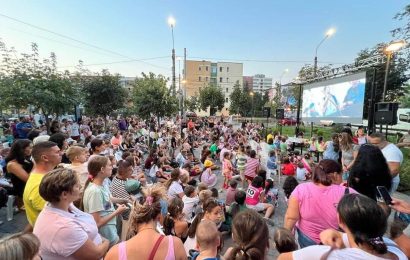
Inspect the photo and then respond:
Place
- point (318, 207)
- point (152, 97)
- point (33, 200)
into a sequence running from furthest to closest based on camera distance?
point (152, 97), point (318, 207), point (33, 200)

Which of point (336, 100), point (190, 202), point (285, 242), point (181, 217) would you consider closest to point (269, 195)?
point (190, 202)

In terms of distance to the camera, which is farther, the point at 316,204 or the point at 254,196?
the point at 254,196

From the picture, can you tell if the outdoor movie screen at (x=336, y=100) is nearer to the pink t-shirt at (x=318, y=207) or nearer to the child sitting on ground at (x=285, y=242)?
the pink t-shirt at (x=318, y=207)

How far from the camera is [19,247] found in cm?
125

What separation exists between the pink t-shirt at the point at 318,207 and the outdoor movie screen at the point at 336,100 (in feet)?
35.9

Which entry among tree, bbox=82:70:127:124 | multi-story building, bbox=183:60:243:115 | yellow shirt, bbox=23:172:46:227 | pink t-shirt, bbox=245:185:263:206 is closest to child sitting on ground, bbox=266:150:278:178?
pink t-shirt, bbox=245:185:263:206

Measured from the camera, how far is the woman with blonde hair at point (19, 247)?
1.20 meters

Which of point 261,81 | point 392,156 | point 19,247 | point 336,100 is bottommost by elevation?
point 19,247

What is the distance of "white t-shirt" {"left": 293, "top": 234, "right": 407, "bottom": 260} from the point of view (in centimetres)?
127

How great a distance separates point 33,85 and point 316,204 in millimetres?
10811

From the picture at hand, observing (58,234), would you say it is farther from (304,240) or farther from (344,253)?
(304,240)

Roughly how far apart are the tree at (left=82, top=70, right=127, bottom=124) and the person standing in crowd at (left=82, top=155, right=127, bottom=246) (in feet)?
46.4

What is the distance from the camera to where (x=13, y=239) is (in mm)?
1271

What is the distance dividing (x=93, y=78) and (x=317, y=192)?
16.1 m
